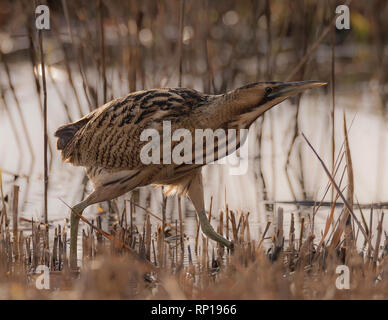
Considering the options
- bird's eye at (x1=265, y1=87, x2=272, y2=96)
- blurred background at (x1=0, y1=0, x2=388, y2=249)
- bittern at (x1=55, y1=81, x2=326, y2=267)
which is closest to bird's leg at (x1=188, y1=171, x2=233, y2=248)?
bittern at (x1=55, y1=81, x2=326, y2=267)

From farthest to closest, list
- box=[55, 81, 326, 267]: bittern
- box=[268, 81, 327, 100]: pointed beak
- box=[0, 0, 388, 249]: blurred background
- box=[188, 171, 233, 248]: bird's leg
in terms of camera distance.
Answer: box=[0, 0, 388, 249]: blurred background < box=[188, 171, 233, 248]: bird's leg < box=[55, 81, 326, 267]: bittern < box=[268, 81, 327, 100]: pointed beak

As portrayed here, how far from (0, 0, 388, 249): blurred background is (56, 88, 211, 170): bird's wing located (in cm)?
48

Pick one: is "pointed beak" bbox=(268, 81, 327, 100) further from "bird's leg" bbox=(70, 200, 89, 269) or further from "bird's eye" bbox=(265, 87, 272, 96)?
"bird's leg" bbox=(70, 200, 89, 269)

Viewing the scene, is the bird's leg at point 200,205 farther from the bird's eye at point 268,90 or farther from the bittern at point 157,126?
the bird's eye at point 268,90

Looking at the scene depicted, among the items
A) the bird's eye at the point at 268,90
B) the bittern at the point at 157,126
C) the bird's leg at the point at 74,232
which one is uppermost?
the bird's eye at the point at 268,90

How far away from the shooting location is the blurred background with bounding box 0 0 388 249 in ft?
16.5

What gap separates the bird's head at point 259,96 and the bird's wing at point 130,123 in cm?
17

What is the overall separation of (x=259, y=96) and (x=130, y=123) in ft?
2.05

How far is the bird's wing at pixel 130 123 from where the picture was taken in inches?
145

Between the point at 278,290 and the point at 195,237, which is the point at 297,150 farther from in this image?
the point at 278,290


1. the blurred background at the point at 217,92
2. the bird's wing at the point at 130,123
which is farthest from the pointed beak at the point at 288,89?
the blurred background at the point at 217,92

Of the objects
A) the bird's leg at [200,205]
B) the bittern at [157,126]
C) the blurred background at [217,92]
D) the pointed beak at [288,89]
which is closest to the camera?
the pointed beak at [288,89]

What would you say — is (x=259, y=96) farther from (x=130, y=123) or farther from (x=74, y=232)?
(x=74, y=232)

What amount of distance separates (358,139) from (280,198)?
5.42 ft
